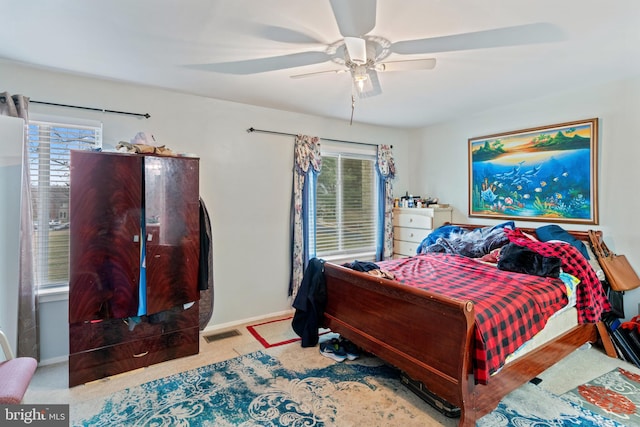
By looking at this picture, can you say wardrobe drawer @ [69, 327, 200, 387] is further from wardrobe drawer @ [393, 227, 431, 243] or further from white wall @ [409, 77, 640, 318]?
white wall @ [409, 77, 640, 318]

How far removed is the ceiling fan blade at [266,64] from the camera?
2.52 metres

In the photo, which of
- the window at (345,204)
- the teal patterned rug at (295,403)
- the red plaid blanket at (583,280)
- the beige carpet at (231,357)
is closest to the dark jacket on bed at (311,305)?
the beige carpet at (231,357)

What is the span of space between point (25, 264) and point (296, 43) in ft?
9.33

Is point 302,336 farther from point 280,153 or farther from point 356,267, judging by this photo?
point 280,153

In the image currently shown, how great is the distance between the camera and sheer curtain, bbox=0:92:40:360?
262cm

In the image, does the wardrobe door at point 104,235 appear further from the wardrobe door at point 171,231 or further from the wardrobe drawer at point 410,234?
the wardrobe drawer at point 410,234

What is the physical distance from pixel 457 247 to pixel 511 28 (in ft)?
8.06

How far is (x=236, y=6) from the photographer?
186 cm

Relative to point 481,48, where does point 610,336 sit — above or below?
below

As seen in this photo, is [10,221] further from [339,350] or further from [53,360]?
[339,350]

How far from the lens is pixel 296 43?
2307 millimetres

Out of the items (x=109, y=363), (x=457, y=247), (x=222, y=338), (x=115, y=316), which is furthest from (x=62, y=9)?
(x=457, y=247)

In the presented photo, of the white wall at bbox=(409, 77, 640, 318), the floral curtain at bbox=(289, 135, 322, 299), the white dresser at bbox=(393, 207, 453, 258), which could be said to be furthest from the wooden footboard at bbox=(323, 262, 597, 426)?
the white dresser at bbox=(393, 207, 453, 258)

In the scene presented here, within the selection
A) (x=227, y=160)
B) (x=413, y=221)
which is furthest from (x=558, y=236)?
(x=227, y=160)
